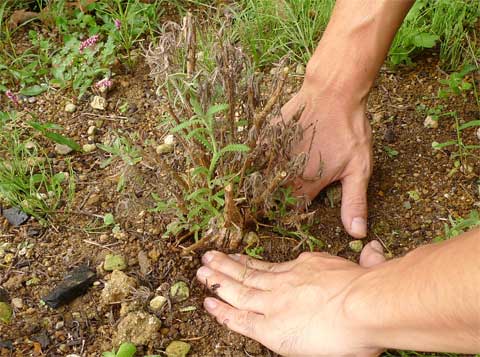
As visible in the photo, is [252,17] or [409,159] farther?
[252,17]

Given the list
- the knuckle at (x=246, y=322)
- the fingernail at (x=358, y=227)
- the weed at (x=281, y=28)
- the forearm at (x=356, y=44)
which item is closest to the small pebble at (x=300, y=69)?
the weed at (x=281, y=28)

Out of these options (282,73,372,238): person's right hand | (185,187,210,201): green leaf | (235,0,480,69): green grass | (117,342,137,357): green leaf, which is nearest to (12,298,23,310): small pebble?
(117,342,137,357): green leaf

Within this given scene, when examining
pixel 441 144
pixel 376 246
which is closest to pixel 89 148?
pixel 376 246

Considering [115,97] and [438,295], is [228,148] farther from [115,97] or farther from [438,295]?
[115,97]

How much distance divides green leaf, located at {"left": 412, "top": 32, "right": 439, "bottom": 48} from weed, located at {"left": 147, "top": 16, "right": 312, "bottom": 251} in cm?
85

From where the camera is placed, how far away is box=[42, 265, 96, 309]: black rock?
5.91ft

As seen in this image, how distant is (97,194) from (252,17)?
39.1 inches

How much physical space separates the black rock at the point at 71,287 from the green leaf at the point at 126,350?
0.26 m

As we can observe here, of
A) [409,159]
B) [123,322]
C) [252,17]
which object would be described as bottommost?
[123,322]

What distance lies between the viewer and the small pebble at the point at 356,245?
200 cm

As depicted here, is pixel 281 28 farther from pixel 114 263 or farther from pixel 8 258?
pixel 8 258

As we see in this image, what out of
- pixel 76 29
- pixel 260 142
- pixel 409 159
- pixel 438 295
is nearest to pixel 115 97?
pixel 76 29

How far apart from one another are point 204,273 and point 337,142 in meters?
0.62

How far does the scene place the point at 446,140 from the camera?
226cm
